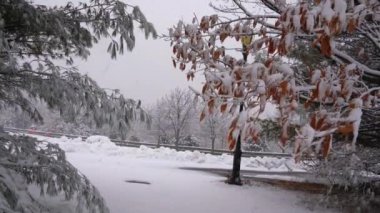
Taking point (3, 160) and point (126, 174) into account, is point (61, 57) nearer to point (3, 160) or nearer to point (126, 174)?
point (3, 160)

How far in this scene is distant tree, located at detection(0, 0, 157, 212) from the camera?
5.52 meters

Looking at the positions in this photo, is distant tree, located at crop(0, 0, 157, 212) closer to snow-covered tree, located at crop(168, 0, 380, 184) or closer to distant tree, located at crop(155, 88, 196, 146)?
snow-covered tree, located at crop(168, 0, 380, 184)

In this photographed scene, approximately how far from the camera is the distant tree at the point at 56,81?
18.1 ft

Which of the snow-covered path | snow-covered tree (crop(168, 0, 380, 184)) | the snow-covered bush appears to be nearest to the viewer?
snow-covered tree (crop(168, 0, 380, 184))

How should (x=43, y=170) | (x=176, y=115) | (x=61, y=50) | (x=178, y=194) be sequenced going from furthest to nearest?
(x=176, y=115), (x=178, y=194), (x=61, y=50), (x=43, y=170)

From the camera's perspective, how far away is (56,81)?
230 inches

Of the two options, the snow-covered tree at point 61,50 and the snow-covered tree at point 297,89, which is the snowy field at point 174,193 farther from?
the snow-covered tree at point 297,89

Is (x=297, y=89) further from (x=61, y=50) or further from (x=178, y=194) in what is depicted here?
(x=178, y=194)

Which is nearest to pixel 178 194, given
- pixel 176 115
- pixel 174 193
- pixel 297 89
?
pixel 174 193

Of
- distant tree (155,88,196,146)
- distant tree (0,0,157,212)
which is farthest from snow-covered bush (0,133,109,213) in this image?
distant tree (155,88,196,146)

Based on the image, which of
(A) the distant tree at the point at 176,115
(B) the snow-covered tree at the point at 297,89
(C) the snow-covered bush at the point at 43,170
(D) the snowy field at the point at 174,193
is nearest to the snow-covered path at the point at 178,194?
(D) the snowy field at the point at 174,193

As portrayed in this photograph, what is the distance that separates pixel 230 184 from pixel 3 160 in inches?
399

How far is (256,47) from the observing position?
2994 mm

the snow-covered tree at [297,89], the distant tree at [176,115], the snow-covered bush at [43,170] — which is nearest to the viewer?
the snow-covered tree at [297,89]
